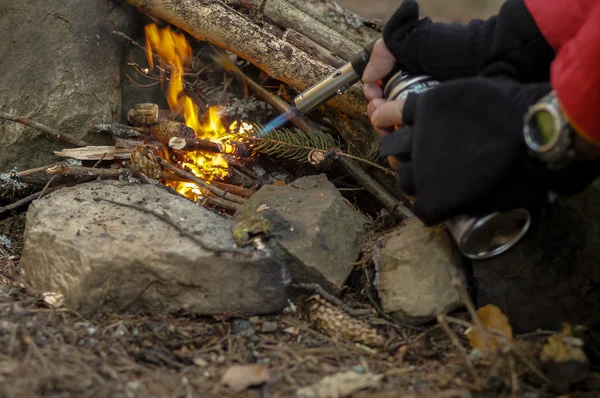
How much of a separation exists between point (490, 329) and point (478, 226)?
347mm

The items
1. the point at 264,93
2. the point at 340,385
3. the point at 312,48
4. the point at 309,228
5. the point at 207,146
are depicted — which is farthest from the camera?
the point at 264,93

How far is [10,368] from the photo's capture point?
1.72 m

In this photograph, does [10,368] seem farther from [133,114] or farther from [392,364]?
[133,114]

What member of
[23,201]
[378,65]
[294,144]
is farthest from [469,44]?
[23,201]

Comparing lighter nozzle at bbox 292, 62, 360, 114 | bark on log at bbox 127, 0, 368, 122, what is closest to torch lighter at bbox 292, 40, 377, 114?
lighter nozzle at bbox 292, 62, 360, 114

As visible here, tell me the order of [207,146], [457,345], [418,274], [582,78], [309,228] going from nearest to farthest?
[582,78], [457,345], [418,274], [309,228], [207,146]

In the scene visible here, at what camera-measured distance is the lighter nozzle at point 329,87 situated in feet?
8.18

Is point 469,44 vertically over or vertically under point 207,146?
over

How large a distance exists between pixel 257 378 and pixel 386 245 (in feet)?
2.66

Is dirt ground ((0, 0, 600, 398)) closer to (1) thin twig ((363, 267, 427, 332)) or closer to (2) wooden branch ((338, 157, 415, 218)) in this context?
(1) thin twig ((363, 267, 427, 332))

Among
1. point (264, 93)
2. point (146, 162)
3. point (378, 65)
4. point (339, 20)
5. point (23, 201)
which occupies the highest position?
point (378, 65)

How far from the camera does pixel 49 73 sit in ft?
9.26

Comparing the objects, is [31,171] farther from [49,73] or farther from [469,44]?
[469,44]

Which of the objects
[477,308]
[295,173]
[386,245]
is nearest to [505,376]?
[477,308]
